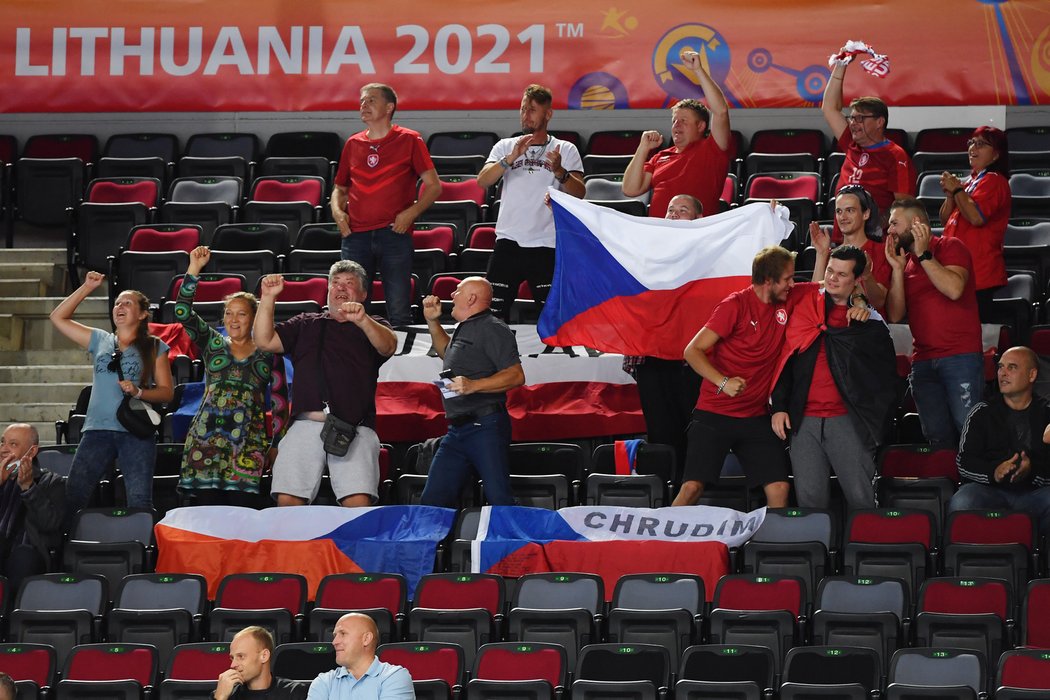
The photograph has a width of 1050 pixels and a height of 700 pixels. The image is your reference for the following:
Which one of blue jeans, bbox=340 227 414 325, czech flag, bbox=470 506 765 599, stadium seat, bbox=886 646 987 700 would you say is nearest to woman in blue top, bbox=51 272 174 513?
blue jeans, bbox=340 227 414 325

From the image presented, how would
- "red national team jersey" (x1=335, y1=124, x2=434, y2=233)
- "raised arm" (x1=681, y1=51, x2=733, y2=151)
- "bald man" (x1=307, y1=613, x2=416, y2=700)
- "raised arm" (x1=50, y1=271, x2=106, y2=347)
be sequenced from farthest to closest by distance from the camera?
"red national team jersey" (x1=335, y1=124, x2=434, y2=233), "raised arm" (x1=681, y1=51, x2=733, y2=151), "raised arm" (x1=50, y1=271, x2=106, y2=347), "bald man" (x1=307, y1=613, x2=416, y2=700)

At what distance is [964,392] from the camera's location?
363 inches

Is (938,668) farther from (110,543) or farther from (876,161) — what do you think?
(110,543)

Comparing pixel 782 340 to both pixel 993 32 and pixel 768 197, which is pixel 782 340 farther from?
pixel 993 32

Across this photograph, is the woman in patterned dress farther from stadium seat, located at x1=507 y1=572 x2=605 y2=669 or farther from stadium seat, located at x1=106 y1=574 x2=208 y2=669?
stadium seat, located at x1=507 y1=572 x2=605 y2=669

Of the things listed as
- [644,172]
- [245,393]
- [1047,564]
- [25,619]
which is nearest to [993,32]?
[644,172]

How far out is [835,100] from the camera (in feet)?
34.6

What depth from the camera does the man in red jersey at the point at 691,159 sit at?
10383 mm

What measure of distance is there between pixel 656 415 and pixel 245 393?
2260 mm

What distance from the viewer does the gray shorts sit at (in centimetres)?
914

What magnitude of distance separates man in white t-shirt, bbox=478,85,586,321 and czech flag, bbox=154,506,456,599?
234cm

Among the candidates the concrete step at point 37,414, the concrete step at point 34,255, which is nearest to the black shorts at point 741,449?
the concrete step at point 37,414

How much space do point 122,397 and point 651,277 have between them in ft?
10.1

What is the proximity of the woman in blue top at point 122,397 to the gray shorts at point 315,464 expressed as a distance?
786 millimetres
